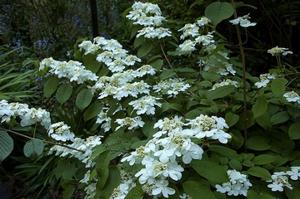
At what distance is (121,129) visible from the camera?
1.76 metres

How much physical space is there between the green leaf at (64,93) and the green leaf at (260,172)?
2.52 feet

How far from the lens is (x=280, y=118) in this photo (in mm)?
1676

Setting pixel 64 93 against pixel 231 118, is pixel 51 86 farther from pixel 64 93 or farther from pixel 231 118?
pixel 231 118

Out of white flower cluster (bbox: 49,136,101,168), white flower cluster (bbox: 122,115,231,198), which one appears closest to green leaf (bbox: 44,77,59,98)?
white flower cluster (bbox: 49,136,101,168)

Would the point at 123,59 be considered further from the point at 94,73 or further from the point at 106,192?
the point at 106,192

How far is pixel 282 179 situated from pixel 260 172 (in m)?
0.07

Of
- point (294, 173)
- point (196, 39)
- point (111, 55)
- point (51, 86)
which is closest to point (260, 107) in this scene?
point (294, 173)

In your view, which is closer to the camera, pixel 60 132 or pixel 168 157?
pixel 168 157

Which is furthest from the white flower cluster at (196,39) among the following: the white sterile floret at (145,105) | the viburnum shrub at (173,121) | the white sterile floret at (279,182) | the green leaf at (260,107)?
the white sterile floret at (279,182)

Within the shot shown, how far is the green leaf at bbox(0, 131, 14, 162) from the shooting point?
1658 mm

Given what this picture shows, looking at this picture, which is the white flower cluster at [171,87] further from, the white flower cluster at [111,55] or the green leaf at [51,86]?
the green leaf at [51,86]

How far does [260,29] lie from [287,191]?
2425 millimetres

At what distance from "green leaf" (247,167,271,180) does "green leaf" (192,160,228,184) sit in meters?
0.17

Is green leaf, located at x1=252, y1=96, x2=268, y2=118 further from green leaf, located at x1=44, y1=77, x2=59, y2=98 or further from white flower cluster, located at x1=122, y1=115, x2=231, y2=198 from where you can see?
green leaf, located at x1=44, y1=77, x2=59, y2=98
